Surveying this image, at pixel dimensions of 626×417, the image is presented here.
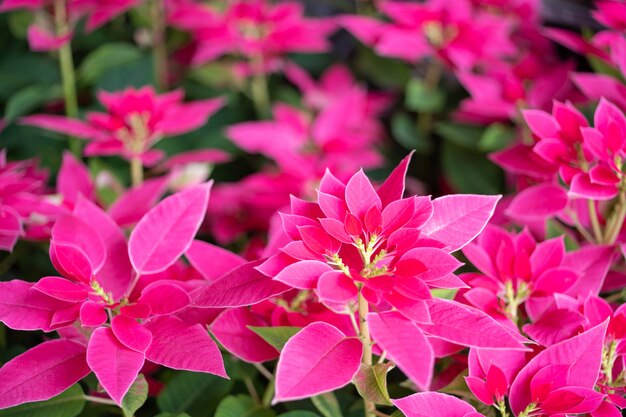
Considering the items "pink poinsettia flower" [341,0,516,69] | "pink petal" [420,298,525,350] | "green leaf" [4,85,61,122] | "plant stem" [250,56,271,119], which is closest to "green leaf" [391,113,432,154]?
"pink poinsettia flower" [341,0,516,69]

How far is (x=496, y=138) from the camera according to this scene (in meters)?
1.11

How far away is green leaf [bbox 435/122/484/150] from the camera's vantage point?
1191 mm

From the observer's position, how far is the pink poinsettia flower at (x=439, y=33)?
118cm

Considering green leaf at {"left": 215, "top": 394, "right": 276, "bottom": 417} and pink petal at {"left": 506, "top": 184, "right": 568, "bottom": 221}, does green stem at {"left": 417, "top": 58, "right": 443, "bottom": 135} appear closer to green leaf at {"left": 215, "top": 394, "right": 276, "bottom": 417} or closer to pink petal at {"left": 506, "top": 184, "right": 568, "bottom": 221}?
pink petal at {"left": 506, "top": 184, "right": 568, "bottom": 221}

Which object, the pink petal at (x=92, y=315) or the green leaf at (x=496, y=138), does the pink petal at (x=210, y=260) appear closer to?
the pink petal at (x=92, y=315)

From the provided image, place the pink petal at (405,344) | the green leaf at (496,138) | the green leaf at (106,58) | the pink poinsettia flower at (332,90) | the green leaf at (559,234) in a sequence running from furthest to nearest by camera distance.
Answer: the pink poinsettia flower at (332,90)
the green leaf at (106,58)
the green leaf at (496,138)
the green leaf at (559,234)
the pink petal at (405,344)

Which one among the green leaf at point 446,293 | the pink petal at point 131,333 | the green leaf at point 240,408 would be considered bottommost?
the green leaf at point 240,408

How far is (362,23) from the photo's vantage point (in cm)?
126

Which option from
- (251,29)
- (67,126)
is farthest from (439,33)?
(67,126)

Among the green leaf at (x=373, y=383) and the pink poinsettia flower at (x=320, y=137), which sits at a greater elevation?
the green leaf at (x=373, y=383)

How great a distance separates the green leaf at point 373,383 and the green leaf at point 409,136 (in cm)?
76

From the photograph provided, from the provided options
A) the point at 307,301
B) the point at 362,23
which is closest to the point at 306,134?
the point at 362,23

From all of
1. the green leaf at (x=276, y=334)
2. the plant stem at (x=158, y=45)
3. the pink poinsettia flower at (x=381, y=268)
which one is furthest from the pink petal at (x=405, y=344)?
the plant stem at (x=158, y=45)

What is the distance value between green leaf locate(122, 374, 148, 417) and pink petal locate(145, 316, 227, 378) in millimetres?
46
